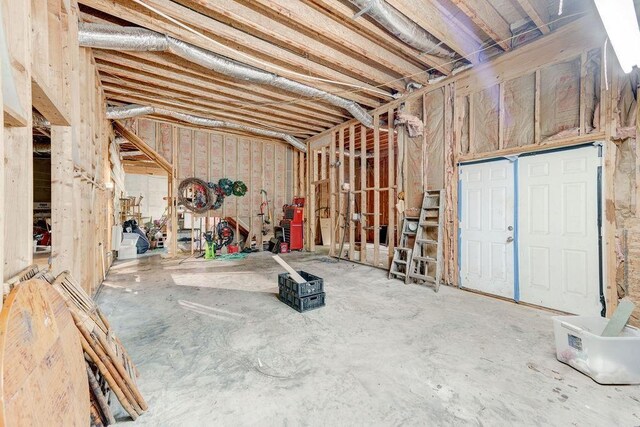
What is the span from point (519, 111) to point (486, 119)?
1.36 ft

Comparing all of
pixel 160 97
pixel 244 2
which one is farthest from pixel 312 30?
pixel 160 97

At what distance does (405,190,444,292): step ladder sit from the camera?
4.34m

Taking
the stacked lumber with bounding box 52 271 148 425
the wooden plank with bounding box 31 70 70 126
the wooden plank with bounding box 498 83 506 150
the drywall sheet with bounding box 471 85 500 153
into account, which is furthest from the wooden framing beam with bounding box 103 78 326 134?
A: the stacked lumber with bounding box 52 271 148 425

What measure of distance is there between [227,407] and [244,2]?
3.90 metres

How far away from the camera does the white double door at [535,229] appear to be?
303cm

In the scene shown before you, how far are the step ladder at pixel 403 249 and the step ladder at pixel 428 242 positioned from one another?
154mm

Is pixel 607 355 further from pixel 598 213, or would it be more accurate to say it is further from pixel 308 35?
pixel 308 35

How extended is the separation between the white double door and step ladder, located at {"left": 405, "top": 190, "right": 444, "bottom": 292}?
349 mm

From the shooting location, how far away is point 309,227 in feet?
26.6

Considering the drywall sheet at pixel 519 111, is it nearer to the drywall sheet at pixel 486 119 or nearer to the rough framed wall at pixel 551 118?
the rough framed wall at pixel 551 118

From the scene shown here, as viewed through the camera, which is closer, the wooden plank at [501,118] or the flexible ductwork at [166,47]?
the flexible ductwork at [166,47]

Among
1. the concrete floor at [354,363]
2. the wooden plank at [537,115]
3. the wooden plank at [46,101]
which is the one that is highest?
the wooden plank at [537,115]

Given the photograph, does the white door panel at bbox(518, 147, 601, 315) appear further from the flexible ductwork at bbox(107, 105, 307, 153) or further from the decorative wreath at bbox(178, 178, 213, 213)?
the decorative wreath at bbox(178, 178, 213, 213)

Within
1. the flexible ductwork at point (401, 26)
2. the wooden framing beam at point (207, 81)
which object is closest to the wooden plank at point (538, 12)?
the flexible ductwork at point (401, 26)
